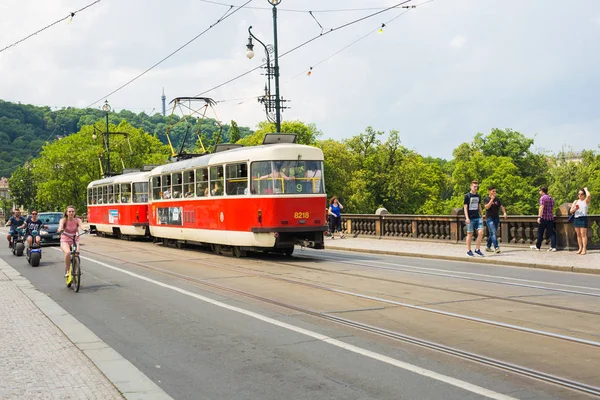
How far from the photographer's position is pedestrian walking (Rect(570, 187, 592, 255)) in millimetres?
17859

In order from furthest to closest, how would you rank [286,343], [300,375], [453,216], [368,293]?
[453,216], [368,293], [286,343], [300,375]

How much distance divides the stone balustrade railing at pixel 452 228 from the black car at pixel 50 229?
42.0ft

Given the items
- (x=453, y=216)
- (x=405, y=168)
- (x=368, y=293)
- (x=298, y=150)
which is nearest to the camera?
(x=368, y=293)

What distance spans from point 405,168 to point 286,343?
74.8 metres

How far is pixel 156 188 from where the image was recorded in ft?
88.8

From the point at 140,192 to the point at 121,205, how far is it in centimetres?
313

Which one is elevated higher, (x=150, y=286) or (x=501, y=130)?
(x=501, y=130)

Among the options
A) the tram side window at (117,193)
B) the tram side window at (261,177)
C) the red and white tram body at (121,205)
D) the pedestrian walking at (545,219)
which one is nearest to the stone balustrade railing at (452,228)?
the pedestrian walking at (545,219)

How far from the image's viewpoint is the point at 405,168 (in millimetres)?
81000

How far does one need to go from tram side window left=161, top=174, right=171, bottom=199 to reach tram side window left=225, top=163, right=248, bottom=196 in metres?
6.10

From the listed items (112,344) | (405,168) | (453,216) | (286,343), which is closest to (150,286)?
(112,344)

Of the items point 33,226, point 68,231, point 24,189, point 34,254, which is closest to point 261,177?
point 68,231

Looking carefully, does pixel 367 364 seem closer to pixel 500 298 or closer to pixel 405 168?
pixel 500 298

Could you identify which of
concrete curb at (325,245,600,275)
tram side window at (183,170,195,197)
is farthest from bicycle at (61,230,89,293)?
concrete curb at (325,245,600,275)
